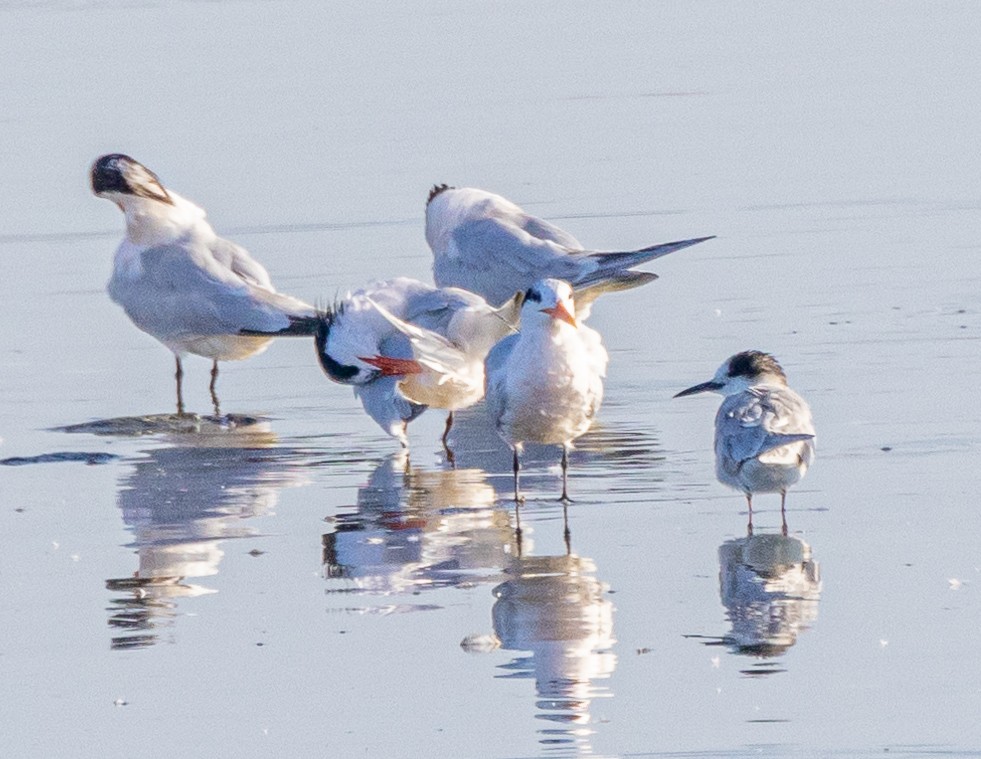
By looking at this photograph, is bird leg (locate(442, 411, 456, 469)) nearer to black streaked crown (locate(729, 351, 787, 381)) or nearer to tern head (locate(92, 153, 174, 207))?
black streaked crown (locate(729, 351, 787, 381))

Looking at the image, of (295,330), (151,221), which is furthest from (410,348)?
(151,221)

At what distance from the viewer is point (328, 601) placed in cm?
601

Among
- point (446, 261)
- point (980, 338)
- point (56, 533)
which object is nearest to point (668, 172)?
point (446, 261)

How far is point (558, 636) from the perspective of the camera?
5.57m

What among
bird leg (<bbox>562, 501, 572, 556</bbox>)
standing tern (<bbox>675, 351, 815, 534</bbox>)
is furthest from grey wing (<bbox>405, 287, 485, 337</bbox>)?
standing tern (<bbox>675, 351, 815, 534</bbox>)

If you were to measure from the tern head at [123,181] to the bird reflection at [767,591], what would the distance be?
14.9ft

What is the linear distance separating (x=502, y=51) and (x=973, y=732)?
48.7 feet

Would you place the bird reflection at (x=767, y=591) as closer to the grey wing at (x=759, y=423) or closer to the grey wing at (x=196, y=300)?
the grey wing at (x=759, y=423)

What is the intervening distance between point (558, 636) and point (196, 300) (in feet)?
14.8

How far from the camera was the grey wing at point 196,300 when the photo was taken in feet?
31.2

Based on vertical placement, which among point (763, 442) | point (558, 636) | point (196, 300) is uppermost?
point (196, 300)

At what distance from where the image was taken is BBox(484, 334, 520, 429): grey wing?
7.18 m

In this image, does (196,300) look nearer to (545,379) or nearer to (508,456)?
(508,456)

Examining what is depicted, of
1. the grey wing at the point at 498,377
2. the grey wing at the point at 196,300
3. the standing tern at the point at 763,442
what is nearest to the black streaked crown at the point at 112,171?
the grey wing at the point at 196,300
